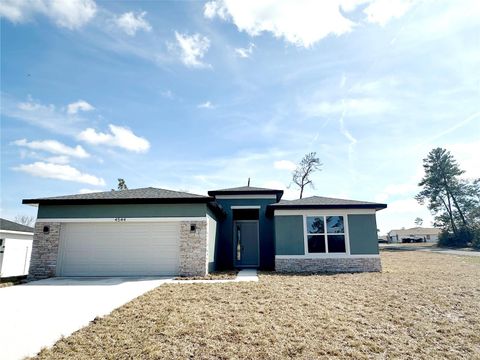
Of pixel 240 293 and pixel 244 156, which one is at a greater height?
pixel 244 156

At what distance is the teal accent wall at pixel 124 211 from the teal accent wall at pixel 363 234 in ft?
21.6

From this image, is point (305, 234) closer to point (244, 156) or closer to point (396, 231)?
point (244, 156)

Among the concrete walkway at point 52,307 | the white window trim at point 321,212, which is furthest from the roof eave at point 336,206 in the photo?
the concrete walkway at point 52,307

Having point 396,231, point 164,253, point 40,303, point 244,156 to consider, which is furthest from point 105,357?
point 396,231

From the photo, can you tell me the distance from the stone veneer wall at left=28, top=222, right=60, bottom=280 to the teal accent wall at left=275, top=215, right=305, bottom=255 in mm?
9125

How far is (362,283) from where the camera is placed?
29.6 feet

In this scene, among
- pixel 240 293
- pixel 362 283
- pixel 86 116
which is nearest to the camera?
pixel 240 293

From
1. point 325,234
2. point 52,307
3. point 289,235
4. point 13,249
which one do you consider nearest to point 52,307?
point 52,307

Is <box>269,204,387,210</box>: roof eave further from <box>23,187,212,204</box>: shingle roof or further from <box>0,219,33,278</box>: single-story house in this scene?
Result: <box>0,219,33,278</box>: single-story house

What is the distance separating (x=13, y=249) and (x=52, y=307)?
10982 mm

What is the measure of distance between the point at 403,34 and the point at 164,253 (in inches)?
458

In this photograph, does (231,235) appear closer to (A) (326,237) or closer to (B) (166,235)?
(B) (166,235)

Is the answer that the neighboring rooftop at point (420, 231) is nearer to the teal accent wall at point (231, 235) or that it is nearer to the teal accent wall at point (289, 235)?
the teal accent wall at point (231, 235)

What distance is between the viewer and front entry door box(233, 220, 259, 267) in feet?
50.1
